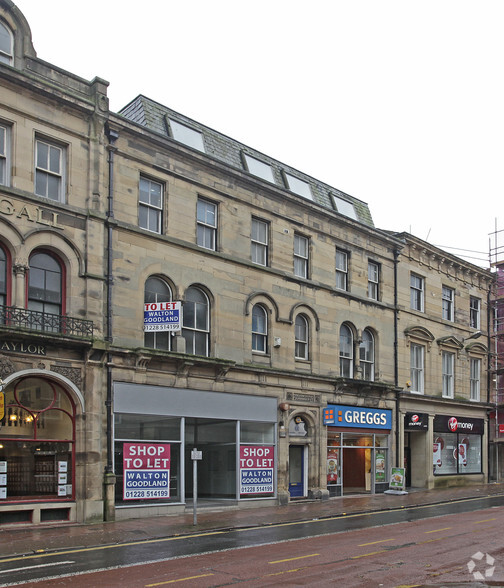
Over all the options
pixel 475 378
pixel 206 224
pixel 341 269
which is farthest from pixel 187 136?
pixel 475 378

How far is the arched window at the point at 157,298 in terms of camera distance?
23034mm

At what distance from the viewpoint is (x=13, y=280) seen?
19484 millimetres

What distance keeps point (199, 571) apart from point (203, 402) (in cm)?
1103

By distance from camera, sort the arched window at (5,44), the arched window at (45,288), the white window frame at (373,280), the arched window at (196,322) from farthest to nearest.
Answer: the white window frame at (373,280)
the arched window at (196,322)
the arched window at (5,44)
the arched window at (45,288)

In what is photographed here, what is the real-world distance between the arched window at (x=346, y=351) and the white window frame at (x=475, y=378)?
11.6 meters

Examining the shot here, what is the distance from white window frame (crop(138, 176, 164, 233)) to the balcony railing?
4.45m

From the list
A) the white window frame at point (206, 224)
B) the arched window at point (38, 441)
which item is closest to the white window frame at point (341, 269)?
the white window frame at point (206, 224)

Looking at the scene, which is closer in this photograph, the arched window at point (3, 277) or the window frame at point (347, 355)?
the arched window at point (3, 277)

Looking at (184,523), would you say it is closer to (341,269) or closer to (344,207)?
(341,269)

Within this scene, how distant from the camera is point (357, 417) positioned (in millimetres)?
30484

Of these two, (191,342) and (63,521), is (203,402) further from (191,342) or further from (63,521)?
(63,521)

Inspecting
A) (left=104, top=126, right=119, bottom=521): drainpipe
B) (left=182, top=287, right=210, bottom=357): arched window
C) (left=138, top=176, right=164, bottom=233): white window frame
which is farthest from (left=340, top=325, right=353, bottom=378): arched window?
(left=104, top=126, right=119, bottom=521): drainpipe

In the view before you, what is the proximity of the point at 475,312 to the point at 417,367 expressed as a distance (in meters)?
7.68

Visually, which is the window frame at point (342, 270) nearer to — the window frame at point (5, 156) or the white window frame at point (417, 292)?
the white window frame at point (417, 292)
